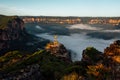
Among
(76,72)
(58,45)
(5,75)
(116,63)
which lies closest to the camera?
(5,75)

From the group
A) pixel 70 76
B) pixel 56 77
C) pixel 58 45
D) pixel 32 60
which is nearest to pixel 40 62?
pixel 32 60

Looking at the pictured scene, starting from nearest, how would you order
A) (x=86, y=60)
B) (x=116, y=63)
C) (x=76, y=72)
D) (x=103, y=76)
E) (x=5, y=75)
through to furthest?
(x=5, y=75) → (x=76, y=72) → (x=103, y=76) → (x=116, y=63) → (x=86, y=60)

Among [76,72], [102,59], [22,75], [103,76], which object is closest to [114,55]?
[102,59]

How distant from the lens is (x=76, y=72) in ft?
186

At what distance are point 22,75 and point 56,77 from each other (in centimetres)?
824

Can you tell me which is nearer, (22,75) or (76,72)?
(22,75)

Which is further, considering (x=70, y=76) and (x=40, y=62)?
(x=40, y=62)

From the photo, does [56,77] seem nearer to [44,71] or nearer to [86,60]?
[44,71]

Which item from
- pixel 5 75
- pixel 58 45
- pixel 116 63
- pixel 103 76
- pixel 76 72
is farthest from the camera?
pixel 58 45

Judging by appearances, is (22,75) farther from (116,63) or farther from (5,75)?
(116,63)

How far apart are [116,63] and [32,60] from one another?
16686 millimetres

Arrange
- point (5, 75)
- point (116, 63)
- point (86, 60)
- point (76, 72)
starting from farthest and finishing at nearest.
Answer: point (86, 60)
point (116, 63)
point (76, 72)
point (5, 75)

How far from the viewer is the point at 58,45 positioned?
10044cm

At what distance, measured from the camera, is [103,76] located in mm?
61406
